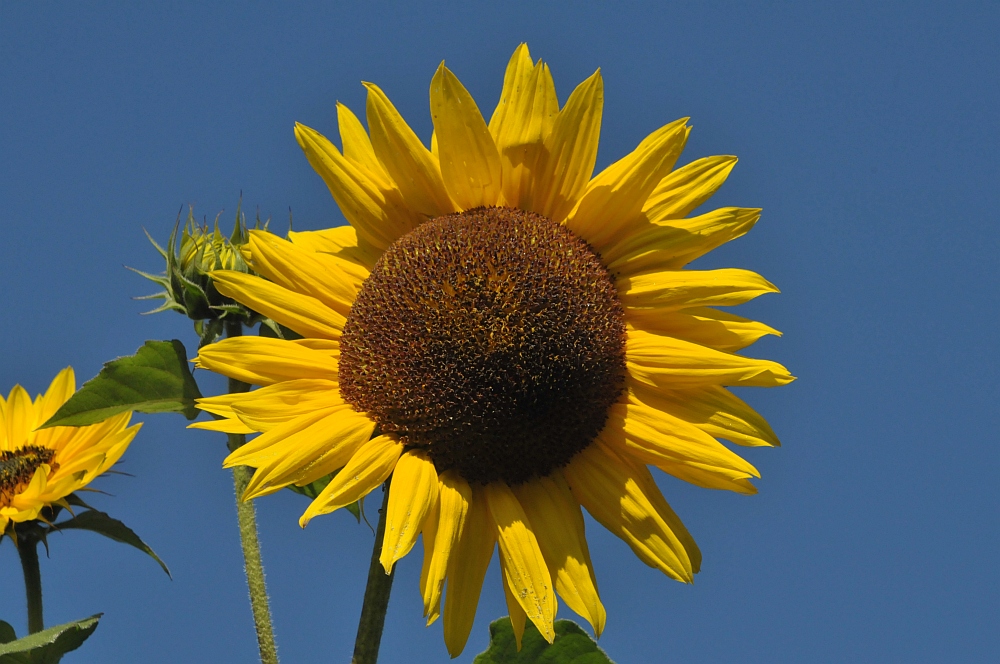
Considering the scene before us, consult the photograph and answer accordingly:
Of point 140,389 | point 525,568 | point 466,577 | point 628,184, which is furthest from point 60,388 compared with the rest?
point 628,184

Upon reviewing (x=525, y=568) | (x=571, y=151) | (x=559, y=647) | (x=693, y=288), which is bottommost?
(x=559, y=647)

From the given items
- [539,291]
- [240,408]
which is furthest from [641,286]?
[240,408]

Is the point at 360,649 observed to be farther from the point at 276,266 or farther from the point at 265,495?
the point at 276,266

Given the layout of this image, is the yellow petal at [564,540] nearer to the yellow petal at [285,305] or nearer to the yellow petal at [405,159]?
the yellow petal at [285,305]

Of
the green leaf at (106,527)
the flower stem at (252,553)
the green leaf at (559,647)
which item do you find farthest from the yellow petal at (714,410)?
the green leaf at (106,527)

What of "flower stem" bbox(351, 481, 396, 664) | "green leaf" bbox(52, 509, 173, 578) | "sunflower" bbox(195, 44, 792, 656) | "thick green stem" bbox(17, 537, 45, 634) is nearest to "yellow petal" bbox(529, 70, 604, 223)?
"sunflower" bbox(195, 44, 792, 656)

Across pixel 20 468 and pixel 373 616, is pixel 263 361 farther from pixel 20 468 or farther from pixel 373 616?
pixel 20 468

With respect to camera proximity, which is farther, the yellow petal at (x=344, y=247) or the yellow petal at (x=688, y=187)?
the yellow petal at (x=344, y=247)

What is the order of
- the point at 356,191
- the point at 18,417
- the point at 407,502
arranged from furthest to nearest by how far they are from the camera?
the point at 18,417, the point at 356,191, the point at 407,502
